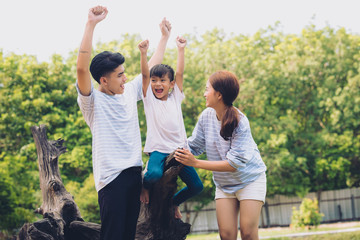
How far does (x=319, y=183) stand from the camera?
2423 centimetres

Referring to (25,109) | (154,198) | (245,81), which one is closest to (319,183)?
(245,81)

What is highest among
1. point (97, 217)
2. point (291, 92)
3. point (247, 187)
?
point (291, 92)

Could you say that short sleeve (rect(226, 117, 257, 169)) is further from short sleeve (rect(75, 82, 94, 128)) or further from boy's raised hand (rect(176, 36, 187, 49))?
short sleeve (rect(75, 82, 94, 128))

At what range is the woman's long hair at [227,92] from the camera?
3.88m

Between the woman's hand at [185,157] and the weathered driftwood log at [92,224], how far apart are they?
0.13 meters

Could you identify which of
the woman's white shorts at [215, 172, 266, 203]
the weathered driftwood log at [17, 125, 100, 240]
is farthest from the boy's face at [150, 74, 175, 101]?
the weathered driftwood log at [17, 125, 100, 240]

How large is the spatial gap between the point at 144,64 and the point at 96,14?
61cm

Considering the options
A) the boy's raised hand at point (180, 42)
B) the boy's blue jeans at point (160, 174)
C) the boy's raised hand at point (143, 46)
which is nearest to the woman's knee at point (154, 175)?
the boy's blue jeans at point (160, 174)

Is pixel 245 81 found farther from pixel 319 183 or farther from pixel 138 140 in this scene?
pixel 138 140

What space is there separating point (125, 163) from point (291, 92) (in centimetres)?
2013

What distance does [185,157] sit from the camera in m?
3.71

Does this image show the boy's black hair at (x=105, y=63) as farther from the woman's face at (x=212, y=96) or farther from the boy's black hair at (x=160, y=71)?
the woman's face at (x=212, y=96)

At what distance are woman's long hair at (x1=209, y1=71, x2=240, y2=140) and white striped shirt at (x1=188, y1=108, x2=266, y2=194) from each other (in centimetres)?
7

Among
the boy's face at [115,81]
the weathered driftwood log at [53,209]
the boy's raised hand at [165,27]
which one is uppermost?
the boy's raised hand at [165,27]
